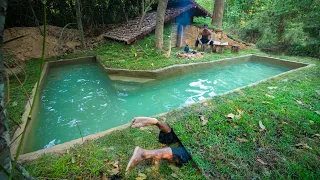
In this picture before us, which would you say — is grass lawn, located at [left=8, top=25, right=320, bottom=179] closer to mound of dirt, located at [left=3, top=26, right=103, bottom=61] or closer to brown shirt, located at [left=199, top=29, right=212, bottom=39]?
mound of dirt, located at [left=3, top=26, right=103, bottom=61]

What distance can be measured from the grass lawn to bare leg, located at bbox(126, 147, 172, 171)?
4.3 inches

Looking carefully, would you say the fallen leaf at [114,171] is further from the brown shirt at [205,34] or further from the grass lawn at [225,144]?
the brown shirt at [205,34]

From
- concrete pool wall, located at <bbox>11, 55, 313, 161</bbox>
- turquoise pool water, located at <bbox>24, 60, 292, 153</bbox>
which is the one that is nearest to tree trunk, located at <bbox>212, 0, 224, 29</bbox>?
concrete pool wall, located at <bbox>11, 55, 313, 161</bbox>

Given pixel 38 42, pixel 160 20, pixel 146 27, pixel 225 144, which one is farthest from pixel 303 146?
pixel 38 42

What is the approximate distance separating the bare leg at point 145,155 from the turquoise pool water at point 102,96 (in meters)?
2.10

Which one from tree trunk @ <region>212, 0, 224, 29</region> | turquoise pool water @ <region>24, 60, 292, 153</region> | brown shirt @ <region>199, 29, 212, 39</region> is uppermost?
tree trunk @ <region>212, 0, 224, 29</region>

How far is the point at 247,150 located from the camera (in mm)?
2705

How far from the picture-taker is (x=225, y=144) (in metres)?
2.78

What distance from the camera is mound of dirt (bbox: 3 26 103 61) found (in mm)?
8289

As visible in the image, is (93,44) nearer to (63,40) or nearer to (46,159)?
(63,40)

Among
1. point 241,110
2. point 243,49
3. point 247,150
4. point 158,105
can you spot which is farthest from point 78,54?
point 243,49

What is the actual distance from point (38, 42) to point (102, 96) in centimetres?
627

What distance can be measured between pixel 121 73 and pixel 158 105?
2159mm

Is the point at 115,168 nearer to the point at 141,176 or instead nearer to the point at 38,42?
the point at 141,176
